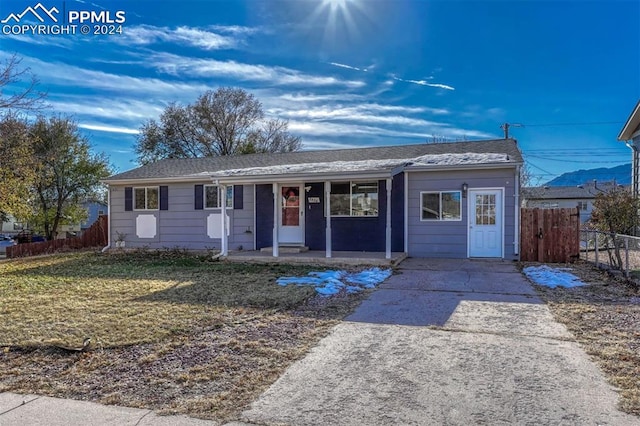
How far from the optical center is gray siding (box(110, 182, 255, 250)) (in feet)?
43.4

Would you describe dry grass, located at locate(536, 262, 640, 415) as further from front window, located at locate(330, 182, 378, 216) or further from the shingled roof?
the shingled roof

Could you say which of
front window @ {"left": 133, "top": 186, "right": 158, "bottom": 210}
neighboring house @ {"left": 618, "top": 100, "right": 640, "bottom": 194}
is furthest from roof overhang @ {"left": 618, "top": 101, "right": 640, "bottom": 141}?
front window @ {"left": 133, "top": 186, "right": 158, "bottom": 210}

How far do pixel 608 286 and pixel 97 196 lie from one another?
979 inches

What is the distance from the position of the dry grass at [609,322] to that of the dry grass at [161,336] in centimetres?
265

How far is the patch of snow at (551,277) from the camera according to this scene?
298 inches

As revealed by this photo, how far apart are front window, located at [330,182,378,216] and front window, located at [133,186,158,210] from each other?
21.2 feet

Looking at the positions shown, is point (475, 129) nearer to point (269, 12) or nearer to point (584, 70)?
point (584, 70)

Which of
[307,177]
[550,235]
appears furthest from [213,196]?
[550,235]

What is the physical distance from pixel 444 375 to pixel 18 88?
12.5 metres

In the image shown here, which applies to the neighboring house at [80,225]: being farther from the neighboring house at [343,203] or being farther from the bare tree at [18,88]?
the bare tree at [18,88]

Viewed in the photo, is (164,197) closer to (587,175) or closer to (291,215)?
(291,215)

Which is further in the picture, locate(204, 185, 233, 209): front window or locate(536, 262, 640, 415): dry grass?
locate(204, 185, 233, 209): front window

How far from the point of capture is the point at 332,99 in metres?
17.7

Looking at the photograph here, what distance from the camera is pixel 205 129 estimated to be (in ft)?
94.7
